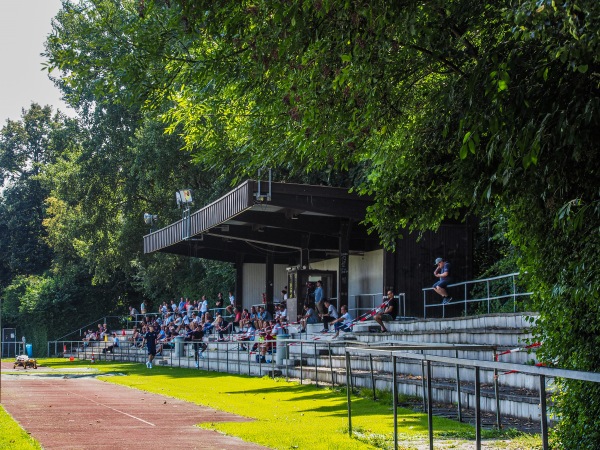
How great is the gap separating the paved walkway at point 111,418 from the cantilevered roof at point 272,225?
795cm

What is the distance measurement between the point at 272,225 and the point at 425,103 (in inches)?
→ 786

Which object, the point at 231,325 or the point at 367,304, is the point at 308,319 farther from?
the point at 231,325

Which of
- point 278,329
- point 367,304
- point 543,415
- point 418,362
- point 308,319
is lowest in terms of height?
point 418,362

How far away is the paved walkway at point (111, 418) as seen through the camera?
12305 mm

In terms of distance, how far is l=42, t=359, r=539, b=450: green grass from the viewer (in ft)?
40.1

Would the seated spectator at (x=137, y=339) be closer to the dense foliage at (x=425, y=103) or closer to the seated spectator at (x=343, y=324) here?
the seated spectator at (x=343, y=324)

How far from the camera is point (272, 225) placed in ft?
106

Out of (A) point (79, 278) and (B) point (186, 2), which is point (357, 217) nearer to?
(B) point (186, 2)

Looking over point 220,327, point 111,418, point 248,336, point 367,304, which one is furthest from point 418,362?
point 220,327

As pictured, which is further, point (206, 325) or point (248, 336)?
point (206, 325)

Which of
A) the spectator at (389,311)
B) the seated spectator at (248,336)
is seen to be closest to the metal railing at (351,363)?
the seated spectator at (248,336)

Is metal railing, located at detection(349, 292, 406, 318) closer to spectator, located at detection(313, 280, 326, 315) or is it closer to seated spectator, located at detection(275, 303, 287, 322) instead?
spectator, located at detection(313, 280, 326, 315)

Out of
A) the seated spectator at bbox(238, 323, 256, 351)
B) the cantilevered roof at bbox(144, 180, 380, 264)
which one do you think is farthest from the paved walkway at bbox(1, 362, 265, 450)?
the seated spectator at bbox(238, 323, 256, 351)

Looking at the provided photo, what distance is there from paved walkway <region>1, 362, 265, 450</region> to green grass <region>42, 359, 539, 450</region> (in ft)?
1.54
